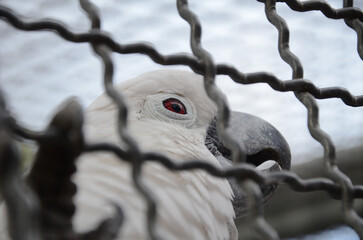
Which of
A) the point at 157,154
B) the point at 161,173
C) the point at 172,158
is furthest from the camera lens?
the point at 161,173

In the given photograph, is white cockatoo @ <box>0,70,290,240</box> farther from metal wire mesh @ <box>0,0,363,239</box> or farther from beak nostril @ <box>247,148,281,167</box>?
metal wire mesh @ <box>0,0,363,239</box>

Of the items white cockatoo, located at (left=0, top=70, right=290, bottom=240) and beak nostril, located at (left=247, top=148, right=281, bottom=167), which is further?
beak nostril, located at (left=247, top=148, right=281, bottom=167)

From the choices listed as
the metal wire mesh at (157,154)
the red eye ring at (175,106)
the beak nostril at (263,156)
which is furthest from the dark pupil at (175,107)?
the metal wire mesh at (157,154)

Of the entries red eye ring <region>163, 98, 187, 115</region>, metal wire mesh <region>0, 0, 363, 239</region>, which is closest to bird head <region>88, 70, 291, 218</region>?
red eye ring <region>163, 98, 187, 115</region>

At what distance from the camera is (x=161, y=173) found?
1290 mm

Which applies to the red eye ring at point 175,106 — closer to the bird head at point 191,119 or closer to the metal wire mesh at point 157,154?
the bird head at point 191,119

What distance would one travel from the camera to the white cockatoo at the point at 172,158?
3.88ft

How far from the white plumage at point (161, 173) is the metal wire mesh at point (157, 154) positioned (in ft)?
0.80

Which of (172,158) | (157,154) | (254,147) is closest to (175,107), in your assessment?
(254,147)

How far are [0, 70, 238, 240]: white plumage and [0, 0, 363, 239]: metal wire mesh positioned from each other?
244 mm

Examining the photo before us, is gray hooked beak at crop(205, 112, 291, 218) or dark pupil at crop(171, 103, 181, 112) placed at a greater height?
dark pupil at crop(171, 103, 181, 112)

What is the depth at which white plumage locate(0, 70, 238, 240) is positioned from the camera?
1177 millimetres

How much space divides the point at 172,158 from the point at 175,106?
40cm

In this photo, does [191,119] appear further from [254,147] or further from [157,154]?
[157,154]
